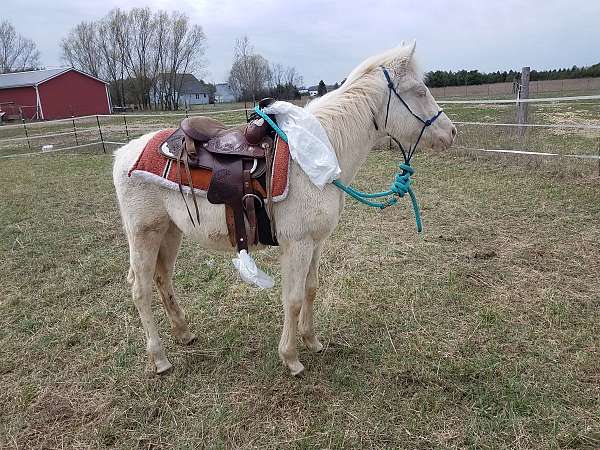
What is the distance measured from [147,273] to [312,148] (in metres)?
1.35

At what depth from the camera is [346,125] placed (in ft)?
7.79

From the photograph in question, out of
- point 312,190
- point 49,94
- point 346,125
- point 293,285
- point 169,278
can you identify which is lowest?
point 169,278

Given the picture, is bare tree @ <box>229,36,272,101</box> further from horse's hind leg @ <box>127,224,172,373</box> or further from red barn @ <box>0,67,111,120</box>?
horse's hind leg @ <box>127,224,172,373</box>

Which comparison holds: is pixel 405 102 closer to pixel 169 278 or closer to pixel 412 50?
pixel 412 50

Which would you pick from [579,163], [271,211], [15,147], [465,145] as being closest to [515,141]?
[465,145]

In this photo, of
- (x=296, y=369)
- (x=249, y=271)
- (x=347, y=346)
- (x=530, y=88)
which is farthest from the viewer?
(x=530, y=88)

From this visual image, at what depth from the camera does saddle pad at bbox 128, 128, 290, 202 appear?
2.27 m

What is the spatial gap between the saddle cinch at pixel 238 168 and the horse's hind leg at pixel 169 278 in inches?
21.9

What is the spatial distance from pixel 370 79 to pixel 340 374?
1807 mm

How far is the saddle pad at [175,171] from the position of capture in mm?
2268

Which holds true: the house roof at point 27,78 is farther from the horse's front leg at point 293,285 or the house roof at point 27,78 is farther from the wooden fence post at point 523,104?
the horse's front leg at point 293,285

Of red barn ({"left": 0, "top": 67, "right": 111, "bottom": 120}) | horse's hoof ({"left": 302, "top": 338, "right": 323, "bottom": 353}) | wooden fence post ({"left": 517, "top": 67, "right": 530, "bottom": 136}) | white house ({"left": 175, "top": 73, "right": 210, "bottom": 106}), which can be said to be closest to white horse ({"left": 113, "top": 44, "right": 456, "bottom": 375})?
horse's hoof ({"left": 302, "top": 338, "right": 323, "bottom": 353})

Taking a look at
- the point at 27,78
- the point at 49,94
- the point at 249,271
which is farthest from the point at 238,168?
the point at 27,78

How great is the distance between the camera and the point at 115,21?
45969 mm
